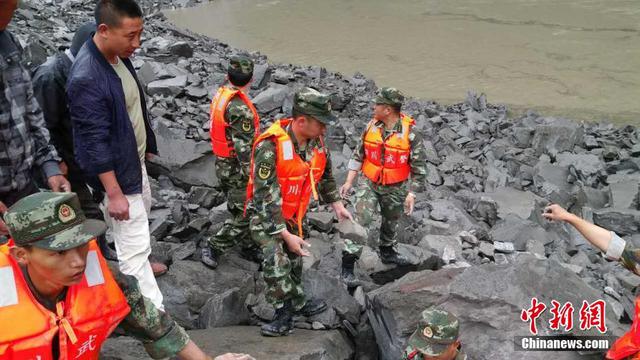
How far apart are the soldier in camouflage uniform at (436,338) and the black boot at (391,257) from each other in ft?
7.57

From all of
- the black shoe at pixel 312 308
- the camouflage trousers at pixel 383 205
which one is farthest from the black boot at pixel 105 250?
the camouflage trousers at pixel 383 205

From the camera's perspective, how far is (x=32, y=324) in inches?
89.3

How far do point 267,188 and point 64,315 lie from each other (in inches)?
75.1

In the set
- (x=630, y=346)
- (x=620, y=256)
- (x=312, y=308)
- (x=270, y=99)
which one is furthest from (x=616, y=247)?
(x=270, y=99)

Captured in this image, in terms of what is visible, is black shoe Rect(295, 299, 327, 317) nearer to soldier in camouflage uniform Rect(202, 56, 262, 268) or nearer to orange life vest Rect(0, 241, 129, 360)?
soldier in camouflage uniform Rect(202, 56, 262, 268)

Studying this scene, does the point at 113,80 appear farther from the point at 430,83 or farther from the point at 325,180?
the point at 430,83

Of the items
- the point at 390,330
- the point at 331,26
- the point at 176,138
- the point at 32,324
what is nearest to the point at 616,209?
the point at 390,330

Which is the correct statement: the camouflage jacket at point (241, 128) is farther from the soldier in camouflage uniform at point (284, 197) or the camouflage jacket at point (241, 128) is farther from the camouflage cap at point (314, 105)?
the camouflage cap at point (314, 105)

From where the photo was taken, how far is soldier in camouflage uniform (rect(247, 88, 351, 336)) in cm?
399

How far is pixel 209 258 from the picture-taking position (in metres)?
5.23

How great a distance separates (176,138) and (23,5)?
1069cm

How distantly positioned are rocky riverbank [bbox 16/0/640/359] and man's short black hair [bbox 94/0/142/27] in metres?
2.15

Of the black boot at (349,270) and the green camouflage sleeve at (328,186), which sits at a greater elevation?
the green camouflage sleeve at (328,186)

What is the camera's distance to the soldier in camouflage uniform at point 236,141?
5.31m
